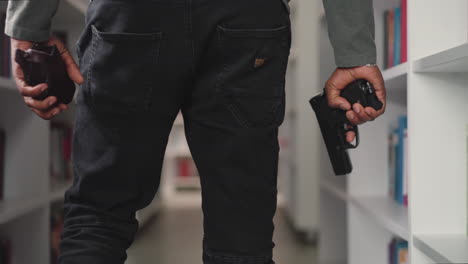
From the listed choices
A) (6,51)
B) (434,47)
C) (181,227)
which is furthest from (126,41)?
(181,227)

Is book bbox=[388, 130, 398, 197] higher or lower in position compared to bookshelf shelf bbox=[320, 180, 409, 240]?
higher

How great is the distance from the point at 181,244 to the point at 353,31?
1.96 m

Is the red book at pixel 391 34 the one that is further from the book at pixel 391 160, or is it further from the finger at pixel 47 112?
the finger at pixel 47 112

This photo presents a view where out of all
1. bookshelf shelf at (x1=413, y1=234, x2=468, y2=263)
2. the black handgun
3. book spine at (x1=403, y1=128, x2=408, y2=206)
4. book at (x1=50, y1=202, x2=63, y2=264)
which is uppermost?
the black handgun

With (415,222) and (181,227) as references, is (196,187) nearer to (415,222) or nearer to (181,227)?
(181,227)

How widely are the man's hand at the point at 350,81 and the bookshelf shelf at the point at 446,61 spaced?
0.12 m

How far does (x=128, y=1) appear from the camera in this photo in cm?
79

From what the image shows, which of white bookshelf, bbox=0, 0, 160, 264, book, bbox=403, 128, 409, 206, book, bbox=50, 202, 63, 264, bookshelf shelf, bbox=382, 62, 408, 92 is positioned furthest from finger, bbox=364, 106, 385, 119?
book, bbox=50, 202, 63, 264

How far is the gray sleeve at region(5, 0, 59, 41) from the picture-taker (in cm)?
86

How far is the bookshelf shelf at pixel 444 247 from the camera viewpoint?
89 centimetres

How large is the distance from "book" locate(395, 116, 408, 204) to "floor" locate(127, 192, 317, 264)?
79 centimetres

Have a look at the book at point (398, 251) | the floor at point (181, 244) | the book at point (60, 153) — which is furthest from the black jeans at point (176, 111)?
the floor at point (181, 244)

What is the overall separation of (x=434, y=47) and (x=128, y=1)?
2.29 feet

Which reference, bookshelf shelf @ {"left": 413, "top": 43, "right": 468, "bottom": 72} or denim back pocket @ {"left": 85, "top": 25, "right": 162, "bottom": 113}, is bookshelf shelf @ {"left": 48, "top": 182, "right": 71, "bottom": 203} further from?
bookshelf shelf @ {"left": 413, "top": 43, "right": 468, "bottom": 72}
